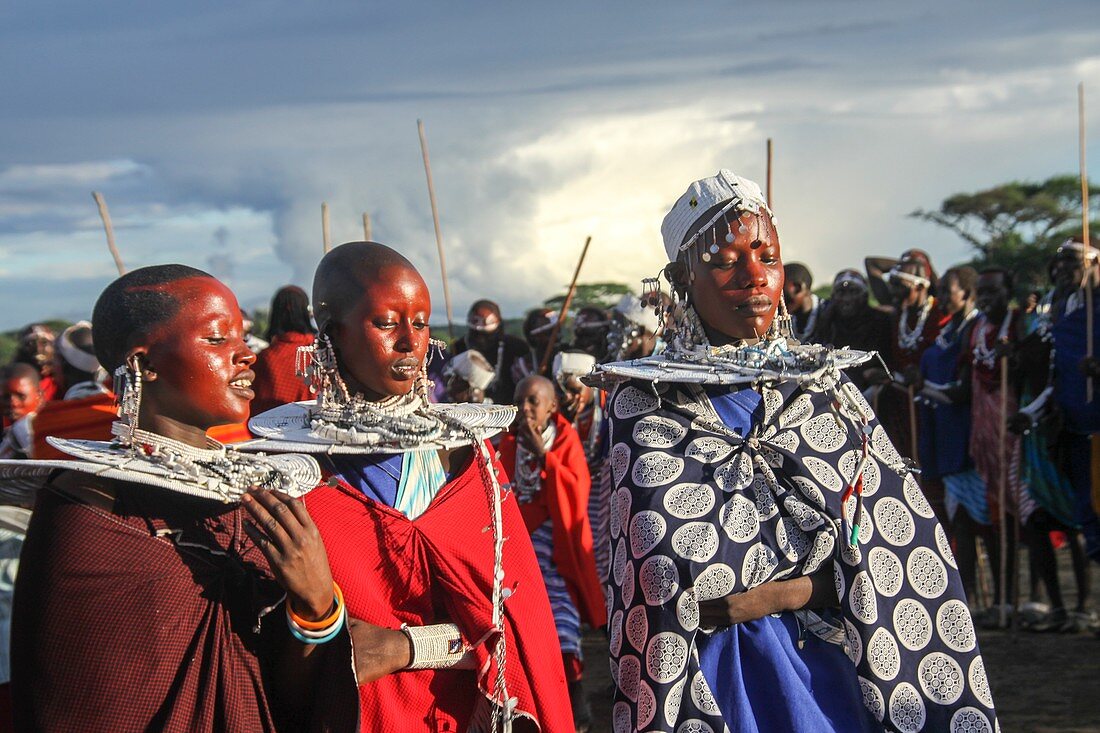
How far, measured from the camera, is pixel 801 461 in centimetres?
382

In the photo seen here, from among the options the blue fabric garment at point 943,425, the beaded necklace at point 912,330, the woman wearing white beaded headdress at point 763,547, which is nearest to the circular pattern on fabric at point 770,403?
the woman wearing white beaded headdress at point 763,547

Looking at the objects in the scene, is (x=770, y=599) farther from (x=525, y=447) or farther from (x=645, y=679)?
(x=525, y=447)

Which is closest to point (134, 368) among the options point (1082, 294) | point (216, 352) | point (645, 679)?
point (216, 352)

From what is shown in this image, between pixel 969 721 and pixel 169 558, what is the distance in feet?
7.62

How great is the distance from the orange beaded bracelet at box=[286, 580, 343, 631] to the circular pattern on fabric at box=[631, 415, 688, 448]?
118 cm

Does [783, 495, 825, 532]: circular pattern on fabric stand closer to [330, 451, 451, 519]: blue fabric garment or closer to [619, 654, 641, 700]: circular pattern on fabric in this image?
[619, 654, 641, 700]: circular pattern on fabric

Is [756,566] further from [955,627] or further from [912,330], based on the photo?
[912,330]

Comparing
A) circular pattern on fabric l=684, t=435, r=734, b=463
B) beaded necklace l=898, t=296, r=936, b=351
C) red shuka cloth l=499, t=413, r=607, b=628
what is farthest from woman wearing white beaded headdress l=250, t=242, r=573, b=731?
beaded necklace l=898, t=296, r=936, b=351

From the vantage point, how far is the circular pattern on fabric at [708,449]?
3.83 metres

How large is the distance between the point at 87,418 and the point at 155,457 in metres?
2.21

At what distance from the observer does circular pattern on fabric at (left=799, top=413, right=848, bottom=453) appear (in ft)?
12.7

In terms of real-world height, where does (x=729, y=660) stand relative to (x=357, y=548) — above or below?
below

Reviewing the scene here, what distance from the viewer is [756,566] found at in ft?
12.2

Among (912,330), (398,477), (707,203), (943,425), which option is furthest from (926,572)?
(912,330)
